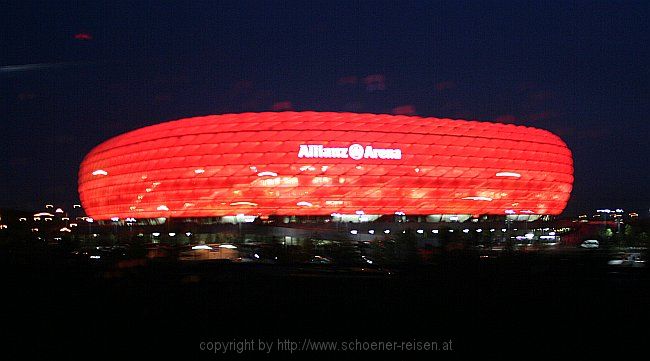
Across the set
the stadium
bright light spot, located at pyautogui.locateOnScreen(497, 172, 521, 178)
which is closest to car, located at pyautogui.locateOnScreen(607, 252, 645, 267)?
the stadium

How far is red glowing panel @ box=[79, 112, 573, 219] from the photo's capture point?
6456 centimetres

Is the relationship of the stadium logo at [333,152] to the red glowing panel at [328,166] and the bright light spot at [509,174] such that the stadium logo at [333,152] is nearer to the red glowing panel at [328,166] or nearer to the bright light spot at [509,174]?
the red glowing panel at [328,166]

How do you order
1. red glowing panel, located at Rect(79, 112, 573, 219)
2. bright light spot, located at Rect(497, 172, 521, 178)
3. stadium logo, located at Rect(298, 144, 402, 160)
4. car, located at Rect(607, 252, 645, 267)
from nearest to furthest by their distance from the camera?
car, located at Rect(607, 252, 645, 267), stadium logo, located at Rect(298, 144, 402, 160), red glowing panel, located at Rect(79, 112, 573, 219), bright light spot, located at Rect(497, 172, 521, 178)

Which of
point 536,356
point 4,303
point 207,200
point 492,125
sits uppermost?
point 492,125

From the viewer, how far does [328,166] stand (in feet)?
211

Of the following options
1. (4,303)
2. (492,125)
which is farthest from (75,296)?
(492,125)


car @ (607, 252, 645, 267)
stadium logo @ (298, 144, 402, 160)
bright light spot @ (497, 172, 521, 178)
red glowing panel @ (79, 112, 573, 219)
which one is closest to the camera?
car @ (607, 252, 645, 267)

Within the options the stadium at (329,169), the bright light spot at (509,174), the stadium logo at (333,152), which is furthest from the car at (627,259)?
the bright light spot at (509,174)

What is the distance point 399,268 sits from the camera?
10344 millimetres

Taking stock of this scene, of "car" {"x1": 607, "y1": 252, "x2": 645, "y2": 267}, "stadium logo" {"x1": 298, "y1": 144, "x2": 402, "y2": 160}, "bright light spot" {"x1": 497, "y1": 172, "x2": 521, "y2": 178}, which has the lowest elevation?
"car" {"x1": 607, "y1": 252, "x2": 645, "y2": 267}

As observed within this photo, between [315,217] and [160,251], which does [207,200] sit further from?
[160,251]

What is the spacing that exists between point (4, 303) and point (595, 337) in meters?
7.14

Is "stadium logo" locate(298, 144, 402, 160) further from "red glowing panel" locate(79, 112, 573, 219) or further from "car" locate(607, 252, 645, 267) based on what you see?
"car" locate(607, 252, 645, 267)

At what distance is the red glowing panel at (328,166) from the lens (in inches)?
→ 2542
